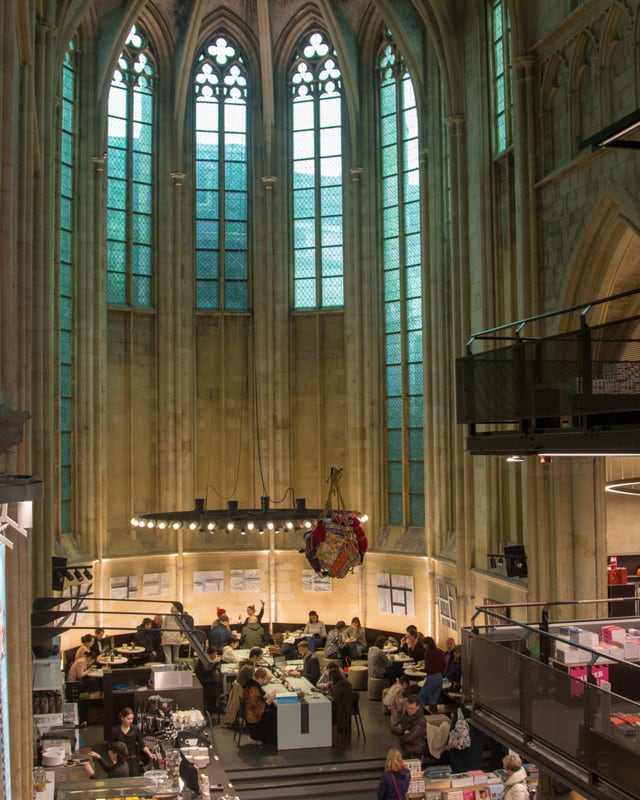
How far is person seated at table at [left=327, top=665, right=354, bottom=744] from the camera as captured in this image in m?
13.7

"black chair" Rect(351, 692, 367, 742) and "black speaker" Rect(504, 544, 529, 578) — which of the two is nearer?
"black chair" Rect(351, 692, 367, 742)

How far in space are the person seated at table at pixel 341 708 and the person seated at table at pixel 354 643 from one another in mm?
3135

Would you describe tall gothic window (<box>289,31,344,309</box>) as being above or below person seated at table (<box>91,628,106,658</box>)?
above

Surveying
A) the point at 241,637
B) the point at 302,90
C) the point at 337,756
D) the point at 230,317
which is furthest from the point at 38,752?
the point at 302,90

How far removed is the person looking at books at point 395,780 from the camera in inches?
407

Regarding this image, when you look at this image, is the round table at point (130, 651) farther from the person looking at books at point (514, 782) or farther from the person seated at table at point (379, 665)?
the person looking at books at point (514, 782)

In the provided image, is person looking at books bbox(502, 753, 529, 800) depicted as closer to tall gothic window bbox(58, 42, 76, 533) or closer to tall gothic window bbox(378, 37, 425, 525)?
tall gothic window bbox(378, 37, 425, 525)

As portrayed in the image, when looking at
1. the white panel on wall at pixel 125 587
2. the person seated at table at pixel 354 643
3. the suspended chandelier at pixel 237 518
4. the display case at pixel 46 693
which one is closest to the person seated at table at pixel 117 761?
the display case at pixel 46 693

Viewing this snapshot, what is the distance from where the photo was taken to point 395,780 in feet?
33.9

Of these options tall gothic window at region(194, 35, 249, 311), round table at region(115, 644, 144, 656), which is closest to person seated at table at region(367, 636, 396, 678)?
round table at region(115, 644, 144, 656)

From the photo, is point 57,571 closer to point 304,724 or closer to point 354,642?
point 304,724

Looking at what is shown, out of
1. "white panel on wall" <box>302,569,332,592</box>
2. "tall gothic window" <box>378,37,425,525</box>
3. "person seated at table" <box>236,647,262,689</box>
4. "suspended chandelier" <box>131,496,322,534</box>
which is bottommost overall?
"person seated at table" <box>236,647,262,689</box>

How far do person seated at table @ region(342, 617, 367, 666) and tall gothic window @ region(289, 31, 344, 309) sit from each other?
278 inches

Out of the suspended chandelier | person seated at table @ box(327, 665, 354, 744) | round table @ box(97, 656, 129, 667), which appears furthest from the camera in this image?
round table @ box(97, 656, 129, 667)
